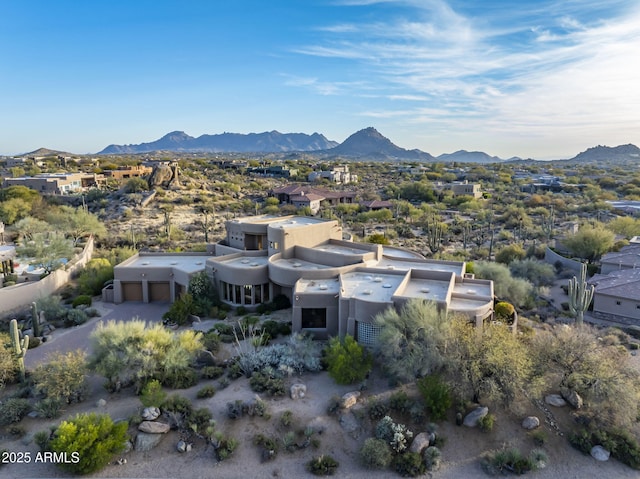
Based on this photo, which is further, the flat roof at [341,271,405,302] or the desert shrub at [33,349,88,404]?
the flat roof at [341,271,405,302]

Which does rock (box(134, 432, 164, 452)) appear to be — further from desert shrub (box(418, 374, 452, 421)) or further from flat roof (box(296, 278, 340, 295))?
desert shrub (box(418, 374, 452, 421))

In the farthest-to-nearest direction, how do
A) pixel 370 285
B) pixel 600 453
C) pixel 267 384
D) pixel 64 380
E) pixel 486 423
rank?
pixel 370 285, pixel 267 384, pixel 64 380, pixel 486 423, pixel 600 453

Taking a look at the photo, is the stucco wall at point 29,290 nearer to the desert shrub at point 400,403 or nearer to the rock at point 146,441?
the rock at point 146,441

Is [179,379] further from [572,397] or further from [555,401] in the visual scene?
[572,397]

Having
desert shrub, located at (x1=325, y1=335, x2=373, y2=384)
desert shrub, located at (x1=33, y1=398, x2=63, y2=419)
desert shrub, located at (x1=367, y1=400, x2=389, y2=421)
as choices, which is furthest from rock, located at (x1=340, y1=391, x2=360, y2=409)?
desert shrub, located at (x1=33, y1=398, x2=63, y2=419)

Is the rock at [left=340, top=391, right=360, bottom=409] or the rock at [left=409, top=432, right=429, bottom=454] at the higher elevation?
the rock at [left=340, top=391, right=360, bottom=409]

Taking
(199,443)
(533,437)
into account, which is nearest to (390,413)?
(533,437)

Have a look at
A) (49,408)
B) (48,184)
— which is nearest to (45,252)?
(49,408)
